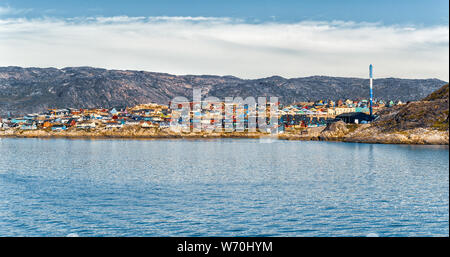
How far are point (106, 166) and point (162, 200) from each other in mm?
28758

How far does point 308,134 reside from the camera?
471ft

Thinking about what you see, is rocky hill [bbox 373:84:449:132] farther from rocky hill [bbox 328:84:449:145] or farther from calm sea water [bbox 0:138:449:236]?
calm sea water [bbox 0:138:449:236]

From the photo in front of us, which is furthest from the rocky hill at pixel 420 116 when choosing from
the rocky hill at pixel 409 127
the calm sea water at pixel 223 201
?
the calm sea water at pixel 223 201

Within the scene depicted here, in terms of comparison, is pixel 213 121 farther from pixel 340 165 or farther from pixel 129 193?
pixel 129 193

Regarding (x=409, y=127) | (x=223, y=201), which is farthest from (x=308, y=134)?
(x=223, y=201)

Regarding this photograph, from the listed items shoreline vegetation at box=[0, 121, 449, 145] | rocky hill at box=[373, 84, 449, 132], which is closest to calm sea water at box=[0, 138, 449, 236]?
shoreline vegetation at box=[0, 121, 449, 145]

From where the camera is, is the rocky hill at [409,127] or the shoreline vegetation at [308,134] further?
the shoreline vegetation at [308,134]

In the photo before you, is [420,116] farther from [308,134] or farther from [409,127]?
[308,134]

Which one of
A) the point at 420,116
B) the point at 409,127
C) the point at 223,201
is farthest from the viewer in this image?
the point at 420,116

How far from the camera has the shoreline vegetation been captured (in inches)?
4284

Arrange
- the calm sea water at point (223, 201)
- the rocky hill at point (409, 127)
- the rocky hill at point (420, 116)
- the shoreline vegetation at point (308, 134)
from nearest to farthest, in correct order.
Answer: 1. the calm sea water at point (223, 201)
2. the rocky hill at point (409, 127)
3. the shoreline vegetation at point (308, 134)
4. the rocky hill at point (420, 116)

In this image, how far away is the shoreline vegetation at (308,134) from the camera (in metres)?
109

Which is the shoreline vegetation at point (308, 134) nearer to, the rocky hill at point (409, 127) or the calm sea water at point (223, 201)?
the rocky hill at point (409, 127)
